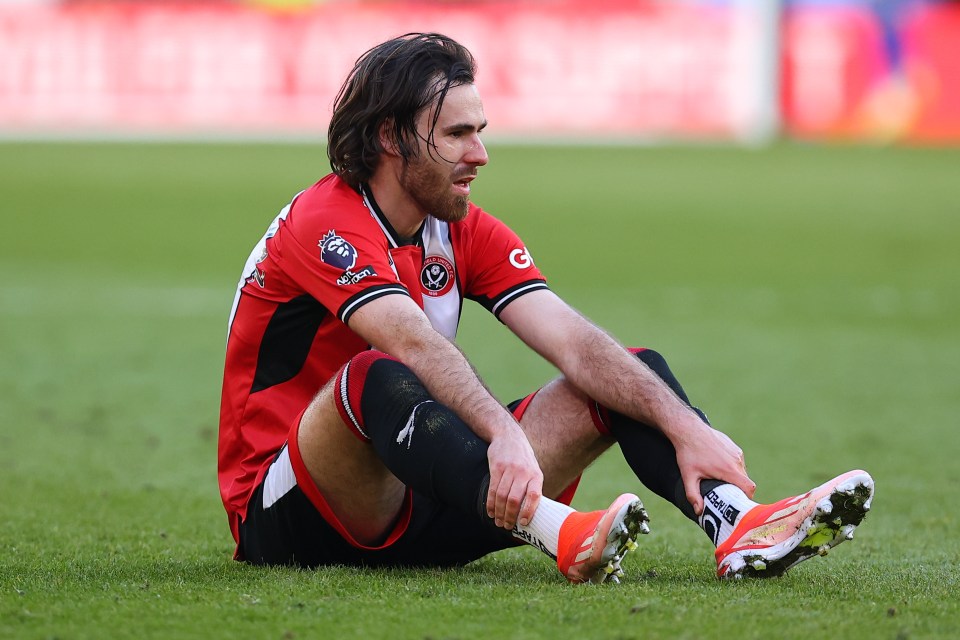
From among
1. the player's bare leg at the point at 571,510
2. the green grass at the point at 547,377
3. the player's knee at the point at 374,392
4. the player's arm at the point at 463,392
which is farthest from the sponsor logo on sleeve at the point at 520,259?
the green grass at the point at 547,377

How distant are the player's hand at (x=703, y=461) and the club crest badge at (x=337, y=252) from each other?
0.95m

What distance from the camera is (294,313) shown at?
3826 mm

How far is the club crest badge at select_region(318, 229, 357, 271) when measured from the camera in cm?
365

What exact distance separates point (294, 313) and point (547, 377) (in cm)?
427

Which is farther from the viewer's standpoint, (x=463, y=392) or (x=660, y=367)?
(x=660, y=367)

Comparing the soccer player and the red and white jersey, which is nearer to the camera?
the soccer player

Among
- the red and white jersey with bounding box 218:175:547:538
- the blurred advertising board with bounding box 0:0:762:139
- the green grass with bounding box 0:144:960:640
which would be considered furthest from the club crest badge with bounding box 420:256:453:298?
the blurred advertising board with bounding box 0:0:762:139

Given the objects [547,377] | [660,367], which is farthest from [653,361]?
[547,377]

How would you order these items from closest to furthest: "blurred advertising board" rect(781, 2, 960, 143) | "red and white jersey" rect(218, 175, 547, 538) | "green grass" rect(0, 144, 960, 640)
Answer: "green grass" rect(0, 144, 960, 640) < "red and white jersey" rect(218, 175, 547, 538) < "blurred advertising board" rect(781, 2, 960, 143)

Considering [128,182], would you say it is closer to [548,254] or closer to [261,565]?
[548,254]

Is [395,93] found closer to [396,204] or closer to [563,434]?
[396,204]

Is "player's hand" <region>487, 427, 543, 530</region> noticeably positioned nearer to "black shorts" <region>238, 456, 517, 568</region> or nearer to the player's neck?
"black shorts" <region>238, 456, 517, 568</region>

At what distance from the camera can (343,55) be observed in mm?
28109

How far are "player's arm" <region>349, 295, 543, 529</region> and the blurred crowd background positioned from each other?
2425 cm
